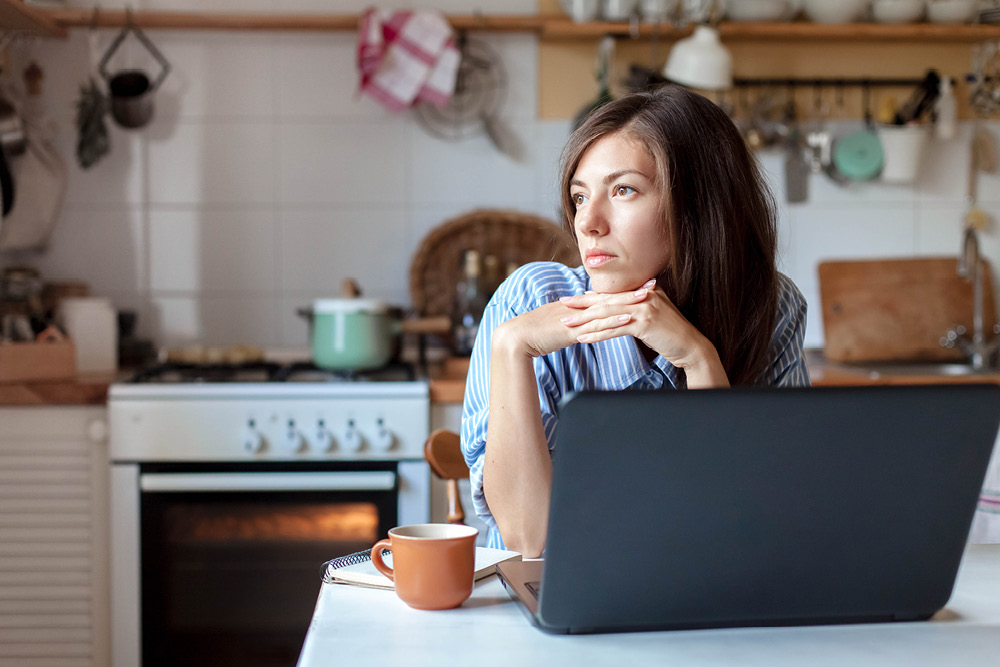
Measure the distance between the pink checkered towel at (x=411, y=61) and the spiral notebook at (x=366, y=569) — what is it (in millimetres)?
1726

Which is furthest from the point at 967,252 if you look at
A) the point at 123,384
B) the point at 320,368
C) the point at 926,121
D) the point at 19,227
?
the point at 19,227

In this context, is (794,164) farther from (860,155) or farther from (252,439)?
(252,439)

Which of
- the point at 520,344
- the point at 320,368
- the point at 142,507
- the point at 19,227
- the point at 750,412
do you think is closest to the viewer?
the point at 750,412

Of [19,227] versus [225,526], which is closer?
[225,526]

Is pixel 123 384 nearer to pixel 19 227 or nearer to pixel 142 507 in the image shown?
pixel 142 507

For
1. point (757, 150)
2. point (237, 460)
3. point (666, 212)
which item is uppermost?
point (757, 150)

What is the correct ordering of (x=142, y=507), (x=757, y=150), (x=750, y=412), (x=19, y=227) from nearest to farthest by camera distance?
(x=750, y=412)
(x=142, y=507)
(x=19, y=227)
(x=757, y=150)

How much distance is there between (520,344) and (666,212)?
22 centimetres

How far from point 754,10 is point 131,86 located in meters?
1.62

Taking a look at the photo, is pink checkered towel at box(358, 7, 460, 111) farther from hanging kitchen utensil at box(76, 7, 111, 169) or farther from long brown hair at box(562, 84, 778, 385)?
long brown hair at box(562, 84, 778, 385)

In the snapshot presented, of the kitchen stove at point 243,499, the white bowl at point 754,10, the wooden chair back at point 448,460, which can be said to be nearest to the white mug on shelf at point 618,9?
the white bowl at point 754,10

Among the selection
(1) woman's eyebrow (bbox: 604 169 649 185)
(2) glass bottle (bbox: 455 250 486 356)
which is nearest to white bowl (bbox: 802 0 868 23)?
(2) glass bottle (bbox: 455 250 486 356)

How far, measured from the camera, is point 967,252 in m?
2.67

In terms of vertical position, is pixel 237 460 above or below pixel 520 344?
below
